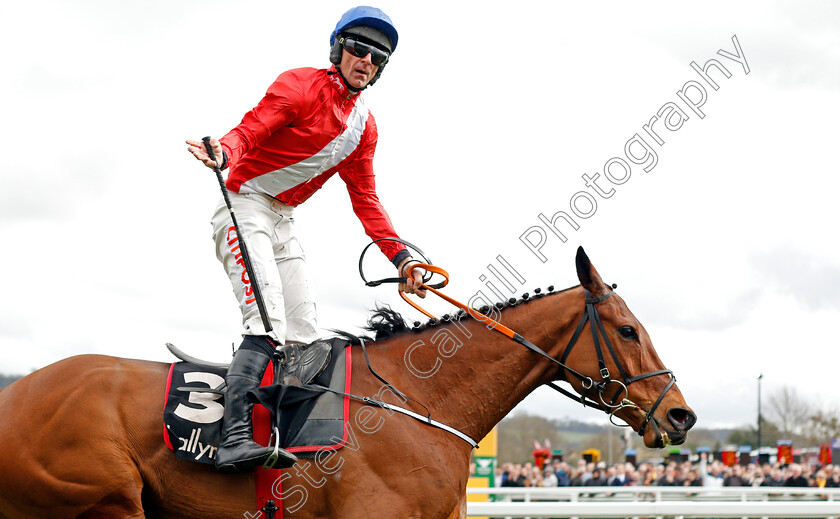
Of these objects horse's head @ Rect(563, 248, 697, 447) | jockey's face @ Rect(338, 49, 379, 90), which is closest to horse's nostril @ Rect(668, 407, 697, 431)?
horse's head @ Rect(563, 248, 697, 447)

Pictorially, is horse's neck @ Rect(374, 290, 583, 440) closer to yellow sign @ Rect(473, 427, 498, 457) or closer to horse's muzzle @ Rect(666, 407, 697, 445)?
horse's muzzle @ Rect(666, 407, 697, 445)

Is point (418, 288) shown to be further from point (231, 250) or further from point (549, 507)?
point (549, 507)

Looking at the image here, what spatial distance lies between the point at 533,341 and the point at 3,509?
9.42 ft

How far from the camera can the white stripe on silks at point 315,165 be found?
458 centimetres

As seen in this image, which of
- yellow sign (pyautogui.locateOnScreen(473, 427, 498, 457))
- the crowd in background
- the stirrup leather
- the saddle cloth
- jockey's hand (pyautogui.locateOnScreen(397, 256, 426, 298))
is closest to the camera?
the saddle cloth

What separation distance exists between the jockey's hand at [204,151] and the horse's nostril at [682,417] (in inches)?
107

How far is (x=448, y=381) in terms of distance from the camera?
4.47 metres

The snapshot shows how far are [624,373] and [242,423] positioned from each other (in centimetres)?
207

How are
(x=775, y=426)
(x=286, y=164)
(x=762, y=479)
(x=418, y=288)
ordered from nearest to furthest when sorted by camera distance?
(x=286, y=164) → (x=418, y=288) → (x=762, y=479) → (x=775, y=426)

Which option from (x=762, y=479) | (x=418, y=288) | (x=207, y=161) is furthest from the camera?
(x=762, y=479)

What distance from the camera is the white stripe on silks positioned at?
4582 millimetres

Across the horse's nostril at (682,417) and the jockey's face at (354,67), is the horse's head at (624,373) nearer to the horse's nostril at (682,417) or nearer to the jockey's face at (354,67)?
the horse's nostril at (682,417)

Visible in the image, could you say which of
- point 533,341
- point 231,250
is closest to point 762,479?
point 533,341

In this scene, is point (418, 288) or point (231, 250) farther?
point (418, 288)
